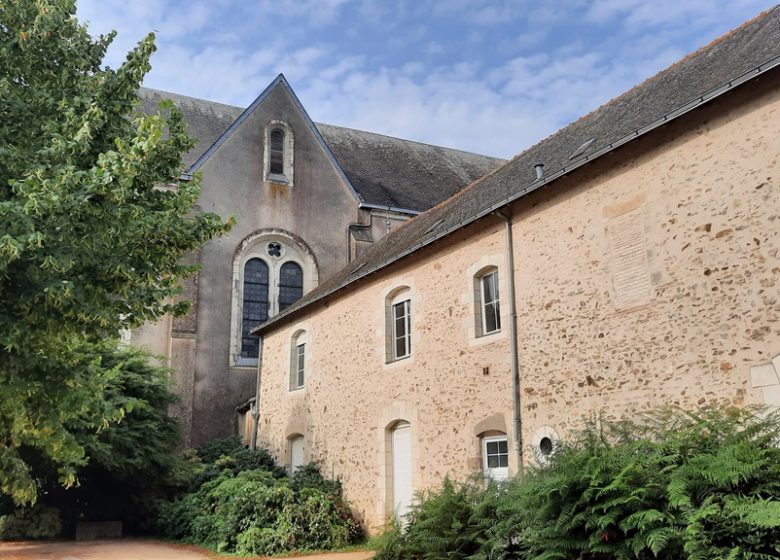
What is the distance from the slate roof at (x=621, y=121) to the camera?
8742 mm

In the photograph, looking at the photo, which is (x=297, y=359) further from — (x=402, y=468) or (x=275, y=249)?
(x=402, y=468)

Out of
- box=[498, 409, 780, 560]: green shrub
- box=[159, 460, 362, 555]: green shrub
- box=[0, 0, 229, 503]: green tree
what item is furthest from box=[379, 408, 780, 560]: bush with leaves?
box=[159, 460, 362, 555]: green shrub

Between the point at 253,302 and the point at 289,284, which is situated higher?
the point at 289,284

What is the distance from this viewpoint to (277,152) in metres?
21.8

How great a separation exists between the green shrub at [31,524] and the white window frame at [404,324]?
26.5 feet

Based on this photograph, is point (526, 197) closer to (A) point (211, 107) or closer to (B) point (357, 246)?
(B) point (357, 246)

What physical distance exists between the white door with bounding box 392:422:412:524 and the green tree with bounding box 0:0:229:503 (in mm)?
5664

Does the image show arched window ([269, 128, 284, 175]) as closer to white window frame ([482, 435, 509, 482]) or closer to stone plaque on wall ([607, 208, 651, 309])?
white window frame ([482, 435, 509, 482])

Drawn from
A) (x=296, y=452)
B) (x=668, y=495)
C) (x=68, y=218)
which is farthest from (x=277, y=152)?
(x=668, y=495)

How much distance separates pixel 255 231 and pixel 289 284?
1.78 meters

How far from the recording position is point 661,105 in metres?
9.88

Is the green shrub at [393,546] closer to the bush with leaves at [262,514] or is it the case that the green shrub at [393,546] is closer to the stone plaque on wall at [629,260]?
the bush with leaves at [262,514]

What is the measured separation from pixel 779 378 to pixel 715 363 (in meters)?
0.69

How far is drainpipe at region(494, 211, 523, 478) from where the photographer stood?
10.1m
